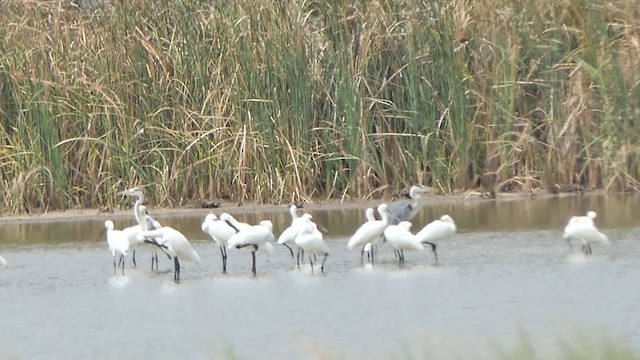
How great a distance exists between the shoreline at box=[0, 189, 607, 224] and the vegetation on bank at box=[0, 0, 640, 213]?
0.11 meters

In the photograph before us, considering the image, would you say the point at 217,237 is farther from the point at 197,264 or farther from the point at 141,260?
the point at 141,260

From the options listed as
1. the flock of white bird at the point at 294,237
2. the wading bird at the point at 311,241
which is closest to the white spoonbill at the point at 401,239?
the flock of white bird at the point at 294,237

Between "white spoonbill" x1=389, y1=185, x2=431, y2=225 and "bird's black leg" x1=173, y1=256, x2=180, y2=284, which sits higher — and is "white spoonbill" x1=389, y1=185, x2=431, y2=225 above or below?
above

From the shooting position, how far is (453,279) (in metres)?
12.4

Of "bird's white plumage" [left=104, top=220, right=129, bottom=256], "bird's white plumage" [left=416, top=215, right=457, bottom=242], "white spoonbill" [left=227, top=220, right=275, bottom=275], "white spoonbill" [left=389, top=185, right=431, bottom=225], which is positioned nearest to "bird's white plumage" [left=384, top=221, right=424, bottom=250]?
"bird's white plumage" [left=416, top=215, right=457, bottom=242]

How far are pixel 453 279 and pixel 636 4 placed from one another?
581 cm

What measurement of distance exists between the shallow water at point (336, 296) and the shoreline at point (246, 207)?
2.08 ft

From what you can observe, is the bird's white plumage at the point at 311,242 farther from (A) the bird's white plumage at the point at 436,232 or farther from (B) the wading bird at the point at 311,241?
(A) the bird's white plumage at the point at 436,232

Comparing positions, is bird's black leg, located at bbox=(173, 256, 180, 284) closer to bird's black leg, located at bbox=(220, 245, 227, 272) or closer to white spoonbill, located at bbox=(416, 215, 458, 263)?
bird's black leg, located at bbox=(220, 245, 227, 272)

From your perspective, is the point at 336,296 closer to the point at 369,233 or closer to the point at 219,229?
the point at 369,233

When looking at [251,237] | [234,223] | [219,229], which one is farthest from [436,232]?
[219,229]

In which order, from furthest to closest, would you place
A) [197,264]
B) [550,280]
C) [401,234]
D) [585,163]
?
[585,163] → [197,264] → [401,234] → [550,280]

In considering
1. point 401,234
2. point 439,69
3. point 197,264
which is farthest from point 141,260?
point 439,69

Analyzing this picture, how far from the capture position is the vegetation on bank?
54.6 feet
